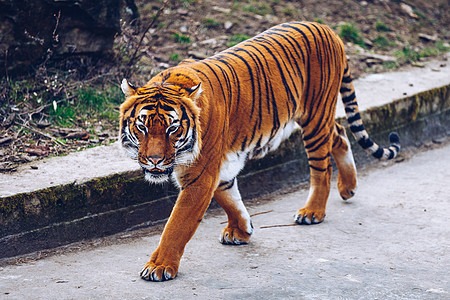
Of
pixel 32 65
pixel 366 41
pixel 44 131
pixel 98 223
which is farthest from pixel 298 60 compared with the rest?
pixel 366 41

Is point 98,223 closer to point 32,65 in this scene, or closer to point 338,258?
point 338,258

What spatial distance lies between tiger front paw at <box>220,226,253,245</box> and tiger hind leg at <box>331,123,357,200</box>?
Answer: 1.19 metres

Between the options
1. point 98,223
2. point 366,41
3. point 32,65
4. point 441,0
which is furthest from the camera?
point 441,0

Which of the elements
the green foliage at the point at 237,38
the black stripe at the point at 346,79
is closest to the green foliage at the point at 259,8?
the green foliage at the point at 237,38

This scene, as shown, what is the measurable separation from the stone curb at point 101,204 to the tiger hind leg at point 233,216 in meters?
0.69

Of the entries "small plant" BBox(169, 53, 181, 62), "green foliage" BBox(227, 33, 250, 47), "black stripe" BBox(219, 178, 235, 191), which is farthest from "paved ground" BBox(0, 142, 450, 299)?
"green foliage" BBox(227, 33, 250, 47)

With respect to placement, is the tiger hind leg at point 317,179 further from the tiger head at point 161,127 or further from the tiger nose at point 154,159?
the tiger nose at point 154,159

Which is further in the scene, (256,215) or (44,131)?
(44,131)

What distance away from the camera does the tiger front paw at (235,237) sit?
407 centimetres

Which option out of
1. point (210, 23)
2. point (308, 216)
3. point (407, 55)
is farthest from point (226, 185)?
point (407, 55)

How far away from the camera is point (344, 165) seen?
491cm

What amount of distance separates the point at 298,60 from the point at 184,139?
135cm

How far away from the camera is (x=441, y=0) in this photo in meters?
10.2

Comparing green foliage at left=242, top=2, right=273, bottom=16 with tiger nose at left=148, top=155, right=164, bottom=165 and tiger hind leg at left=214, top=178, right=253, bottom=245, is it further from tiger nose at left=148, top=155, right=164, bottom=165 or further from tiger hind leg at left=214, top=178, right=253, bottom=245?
tiger nose at left=148, top=155, right=164, bottom=165
